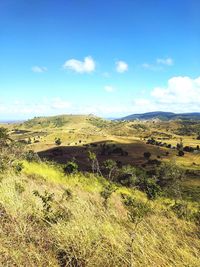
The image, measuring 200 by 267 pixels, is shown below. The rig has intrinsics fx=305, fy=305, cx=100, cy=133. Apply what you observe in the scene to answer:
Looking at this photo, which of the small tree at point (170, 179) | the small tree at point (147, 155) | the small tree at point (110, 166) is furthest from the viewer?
the small tree at point (147, 155)

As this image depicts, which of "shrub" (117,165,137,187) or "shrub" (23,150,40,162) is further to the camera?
"shrub" (117,165,137,187)

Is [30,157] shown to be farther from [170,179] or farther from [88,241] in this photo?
[170,179]

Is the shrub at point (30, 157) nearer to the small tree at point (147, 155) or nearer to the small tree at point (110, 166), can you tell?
the small tree at point (110, 166)

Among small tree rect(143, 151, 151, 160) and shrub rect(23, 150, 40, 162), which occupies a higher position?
shrub rect(23, 150, 40, 162)

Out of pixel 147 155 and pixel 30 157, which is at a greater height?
pixel 30 157

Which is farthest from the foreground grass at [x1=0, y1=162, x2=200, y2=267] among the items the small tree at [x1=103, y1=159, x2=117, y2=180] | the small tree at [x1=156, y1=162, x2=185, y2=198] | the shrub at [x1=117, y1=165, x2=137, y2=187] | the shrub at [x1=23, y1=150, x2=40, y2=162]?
the shrub at [x1=117, y1=165, x2=137, y2=187]

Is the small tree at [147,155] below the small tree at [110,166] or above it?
below

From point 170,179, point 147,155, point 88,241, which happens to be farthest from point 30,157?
point 147,155

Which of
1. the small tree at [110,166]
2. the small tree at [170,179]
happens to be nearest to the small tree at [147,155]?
the small tree at [170,179]

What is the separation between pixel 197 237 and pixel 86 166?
70636 millimetres

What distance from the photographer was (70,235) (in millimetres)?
5191

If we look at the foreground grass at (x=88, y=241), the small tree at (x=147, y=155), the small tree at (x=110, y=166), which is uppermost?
the foreground grass at (x=88, y=241)

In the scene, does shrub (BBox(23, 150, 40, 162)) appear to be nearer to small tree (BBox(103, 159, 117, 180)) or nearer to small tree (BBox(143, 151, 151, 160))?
small tree (BBox(103, 159, 117, 180))

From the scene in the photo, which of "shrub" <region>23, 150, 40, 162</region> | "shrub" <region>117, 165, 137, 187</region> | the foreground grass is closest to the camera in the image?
the foreground grass
